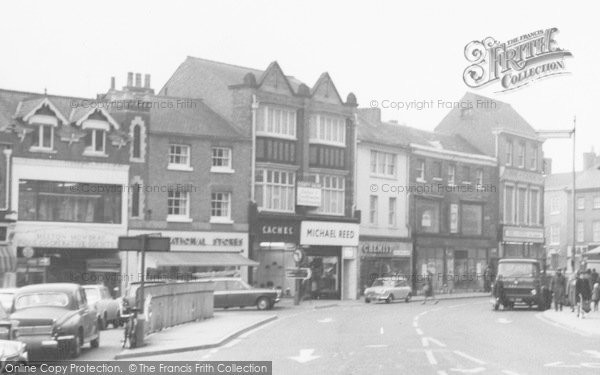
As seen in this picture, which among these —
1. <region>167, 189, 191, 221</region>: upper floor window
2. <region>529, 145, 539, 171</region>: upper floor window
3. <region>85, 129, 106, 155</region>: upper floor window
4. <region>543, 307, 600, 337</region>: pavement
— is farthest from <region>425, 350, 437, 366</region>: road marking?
<region>529, 145, 539, 171</region>: upper floor window

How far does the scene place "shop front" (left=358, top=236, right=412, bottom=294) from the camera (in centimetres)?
6519

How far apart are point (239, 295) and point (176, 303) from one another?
13.6m

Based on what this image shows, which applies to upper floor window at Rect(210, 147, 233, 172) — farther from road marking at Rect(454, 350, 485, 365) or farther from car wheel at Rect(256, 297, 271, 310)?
road marking at Rect(454, 350, 485, 365)

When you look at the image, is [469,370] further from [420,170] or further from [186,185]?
[420,170]

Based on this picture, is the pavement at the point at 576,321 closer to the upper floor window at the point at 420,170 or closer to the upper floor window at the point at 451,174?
the upper floor window at the point at 420,170

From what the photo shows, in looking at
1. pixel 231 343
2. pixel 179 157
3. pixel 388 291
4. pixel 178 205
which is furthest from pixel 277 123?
pixel 231 343

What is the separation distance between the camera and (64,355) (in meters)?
22.6

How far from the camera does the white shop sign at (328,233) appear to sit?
2373 inches

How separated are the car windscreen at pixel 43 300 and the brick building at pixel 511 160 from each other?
5747 cm

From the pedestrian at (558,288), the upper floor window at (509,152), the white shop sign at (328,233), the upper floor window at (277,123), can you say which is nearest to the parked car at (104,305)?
the pedestrian at (558,288)

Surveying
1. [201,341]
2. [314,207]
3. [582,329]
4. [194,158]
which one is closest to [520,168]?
[314,207]

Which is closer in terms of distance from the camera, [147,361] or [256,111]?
[147,361]

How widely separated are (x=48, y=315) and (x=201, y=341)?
4869 mm

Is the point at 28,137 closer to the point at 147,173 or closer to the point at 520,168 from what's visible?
the point at 147,173
